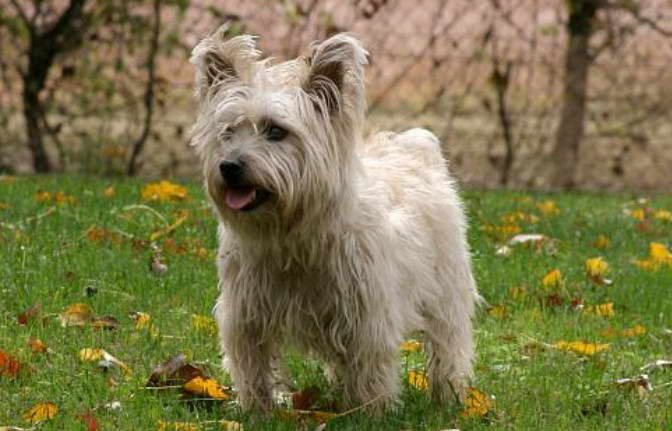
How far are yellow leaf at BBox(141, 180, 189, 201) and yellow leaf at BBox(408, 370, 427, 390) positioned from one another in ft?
11.6

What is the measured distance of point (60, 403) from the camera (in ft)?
15.4

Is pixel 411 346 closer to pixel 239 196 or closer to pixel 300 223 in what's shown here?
pixel 300 223

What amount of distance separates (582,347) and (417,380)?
787 millimetres

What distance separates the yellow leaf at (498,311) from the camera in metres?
6.68

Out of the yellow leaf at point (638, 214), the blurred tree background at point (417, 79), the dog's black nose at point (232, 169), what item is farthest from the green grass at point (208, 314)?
the blurred tree background at point (417, 79)

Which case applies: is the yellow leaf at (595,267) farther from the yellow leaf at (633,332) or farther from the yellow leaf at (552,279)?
the yellow leaf at (633,332)

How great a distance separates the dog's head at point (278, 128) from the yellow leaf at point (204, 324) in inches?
53.1

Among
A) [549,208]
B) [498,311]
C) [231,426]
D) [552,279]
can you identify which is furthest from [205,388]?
[549,208]

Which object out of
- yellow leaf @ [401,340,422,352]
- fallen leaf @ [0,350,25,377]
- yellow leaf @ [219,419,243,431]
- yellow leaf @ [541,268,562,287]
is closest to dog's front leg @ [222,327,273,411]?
yellow leaf @ [219,419,243,431]

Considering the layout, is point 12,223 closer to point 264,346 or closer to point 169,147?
point 264,346

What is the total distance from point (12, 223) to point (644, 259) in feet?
12.4

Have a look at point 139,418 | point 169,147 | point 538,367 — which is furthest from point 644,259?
point 169,147

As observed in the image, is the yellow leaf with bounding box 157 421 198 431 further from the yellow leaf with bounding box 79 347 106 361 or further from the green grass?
the yellow leaf with bounding box 79 347 106 361

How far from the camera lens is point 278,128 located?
464 centimetres
